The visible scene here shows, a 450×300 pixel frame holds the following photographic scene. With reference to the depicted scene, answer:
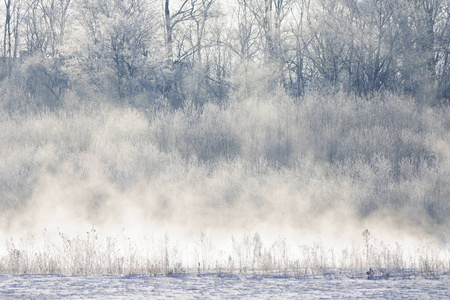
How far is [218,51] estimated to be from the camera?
3133 cm

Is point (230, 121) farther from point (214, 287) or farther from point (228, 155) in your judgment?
point (214, 287)

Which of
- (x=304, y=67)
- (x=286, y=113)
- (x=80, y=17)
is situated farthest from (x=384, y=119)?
(x=80, y=17)

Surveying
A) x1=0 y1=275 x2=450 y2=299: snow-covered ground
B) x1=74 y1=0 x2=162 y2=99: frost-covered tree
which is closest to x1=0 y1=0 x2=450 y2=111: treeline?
x1=74 y1=0 x2=162 y2=99: frost-covered tree

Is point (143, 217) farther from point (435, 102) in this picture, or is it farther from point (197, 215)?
point (435, 102)

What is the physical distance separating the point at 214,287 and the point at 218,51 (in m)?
28.1

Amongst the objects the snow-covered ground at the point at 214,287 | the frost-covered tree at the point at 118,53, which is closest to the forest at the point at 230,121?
the frost-covered tree at the point at 118,53

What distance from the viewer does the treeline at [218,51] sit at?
21984 mm

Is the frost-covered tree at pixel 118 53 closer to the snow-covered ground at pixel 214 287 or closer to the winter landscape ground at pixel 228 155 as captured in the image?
the winter landscape ground at pixel 228 155

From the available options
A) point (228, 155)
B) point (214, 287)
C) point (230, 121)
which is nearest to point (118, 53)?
point (230, 121)

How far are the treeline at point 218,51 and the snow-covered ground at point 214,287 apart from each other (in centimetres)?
1805

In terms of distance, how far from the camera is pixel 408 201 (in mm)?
11594

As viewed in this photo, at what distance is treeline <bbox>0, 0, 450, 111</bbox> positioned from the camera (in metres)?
22.0

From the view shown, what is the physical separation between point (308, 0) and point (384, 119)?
12386 mm

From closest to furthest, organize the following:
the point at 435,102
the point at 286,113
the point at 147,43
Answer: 1. the point at 286,113
2. the point at 435,102
3. the point at 147,43
